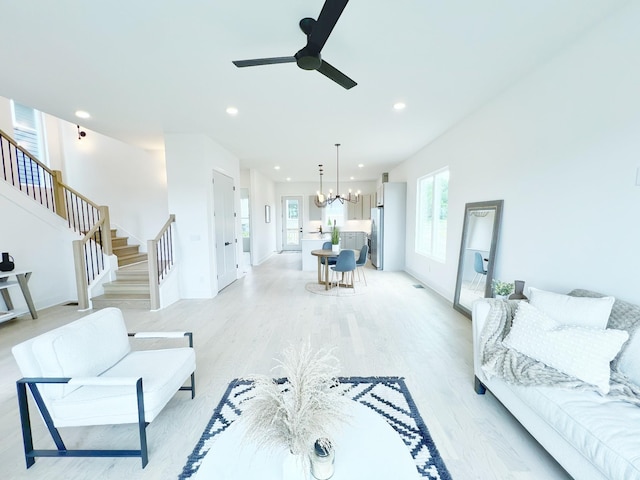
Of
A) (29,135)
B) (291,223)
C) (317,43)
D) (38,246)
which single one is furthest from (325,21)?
(291,223)

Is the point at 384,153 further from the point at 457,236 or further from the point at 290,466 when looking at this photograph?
the point at 290,466

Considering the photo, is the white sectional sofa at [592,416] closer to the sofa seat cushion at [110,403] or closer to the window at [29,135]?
the sofa seat cushion at [110,403]

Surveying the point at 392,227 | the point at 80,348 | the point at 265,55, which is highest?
the point at 265,55

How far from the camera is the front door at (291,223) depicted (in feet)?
34.6

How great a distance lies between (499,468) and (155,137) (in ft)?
19.3

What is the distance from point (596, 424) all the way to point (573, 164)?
1.96 metres

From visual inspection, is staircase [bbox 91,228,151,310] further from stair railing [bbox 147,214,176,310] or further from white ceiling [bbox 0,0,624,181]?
white ceiling [bbox 0,0,624,181]

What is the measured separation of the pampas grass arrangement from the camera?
0.93 m

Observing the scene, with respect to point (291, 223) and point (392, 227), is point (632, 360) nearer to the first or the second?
point (392, 227)

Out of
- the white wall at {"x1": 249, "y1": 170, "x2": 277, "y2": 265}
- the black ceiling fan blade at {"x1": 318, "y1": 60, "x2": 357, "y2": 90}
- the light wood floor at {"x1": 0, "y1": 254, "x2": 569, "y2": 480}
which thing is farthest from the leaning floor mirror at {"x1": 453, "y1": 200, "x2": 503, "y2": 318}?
the white wall at {"x1": 249, "y1": 170, "x2": 277, "y2": 265}

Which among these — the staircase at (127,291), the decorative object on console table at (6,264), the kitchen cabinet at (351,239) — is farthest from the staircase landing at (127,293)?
the kitchen cabinet at (351,239)

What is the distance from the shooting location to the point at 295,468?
958 mm

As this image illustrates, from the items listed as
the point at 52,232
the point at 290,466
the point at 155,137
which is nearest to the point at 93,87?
the point at 155,137

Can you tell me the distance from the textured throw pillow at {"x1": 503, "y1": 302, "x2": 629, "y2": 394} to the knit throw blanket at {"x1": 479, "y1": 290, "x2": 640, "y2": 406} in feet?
0.13
